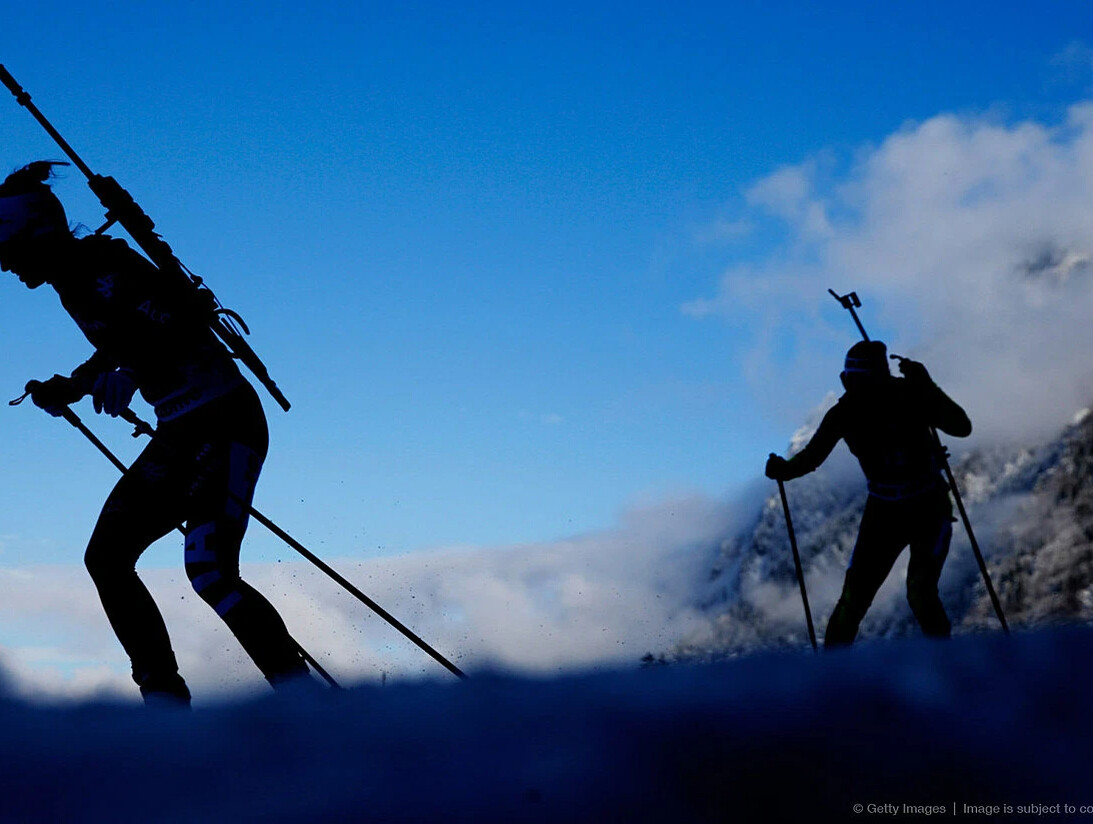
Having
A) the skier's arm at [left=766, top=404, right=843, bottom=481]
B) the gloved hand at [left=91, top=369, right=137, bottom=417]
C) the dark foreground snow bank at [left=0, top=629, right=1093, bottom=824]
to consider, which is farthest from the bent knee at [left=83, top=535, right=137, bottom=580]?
the skier's arm at [left=766, top=404, right=843, bottom=481]

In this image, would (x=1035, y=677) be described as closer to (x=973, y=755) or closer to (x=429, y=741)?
(x=973, y=755)

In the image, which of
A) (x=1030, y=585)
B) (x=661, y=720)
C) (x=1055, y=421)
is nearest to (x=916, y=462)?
(x=661, y=720)

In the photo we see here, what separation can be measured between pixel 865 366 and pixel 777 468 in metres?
0.95

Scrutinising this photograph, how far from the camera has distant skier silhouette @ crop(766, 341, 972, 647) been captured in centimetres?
710

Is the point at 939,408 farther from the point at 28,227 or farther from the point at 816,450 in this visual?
the point at 28,227

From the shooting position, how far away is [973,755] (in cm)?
165

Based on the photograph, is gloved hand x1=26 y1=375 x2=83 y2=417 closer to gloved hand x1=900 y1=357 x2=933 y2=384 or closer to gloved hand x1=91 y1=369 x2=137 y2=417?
gloved hand x1=91 y1=369 x2=137 y2=417

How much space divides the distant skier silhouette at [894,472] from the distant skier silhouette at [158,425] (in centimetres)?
400

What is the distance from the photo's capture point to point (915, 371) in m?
7.18

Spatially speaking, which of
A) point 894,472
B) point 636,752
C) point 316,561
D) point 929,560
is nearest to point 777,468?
point 894,472

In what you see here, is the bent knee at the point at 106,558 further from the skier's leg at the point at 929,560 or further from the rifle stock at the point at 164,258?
the skier's leg at the point at 929,560

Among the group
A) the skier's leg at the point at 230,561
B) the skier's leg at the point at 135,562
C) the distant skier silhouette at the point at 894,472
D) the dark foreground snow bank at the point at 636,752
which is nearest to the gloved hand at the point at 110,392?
the skier's leg at the point at 135,562

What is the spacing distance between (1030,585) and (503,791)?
16940cm

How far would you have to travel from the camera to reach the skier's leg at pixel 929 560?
A: 22.5 feet
